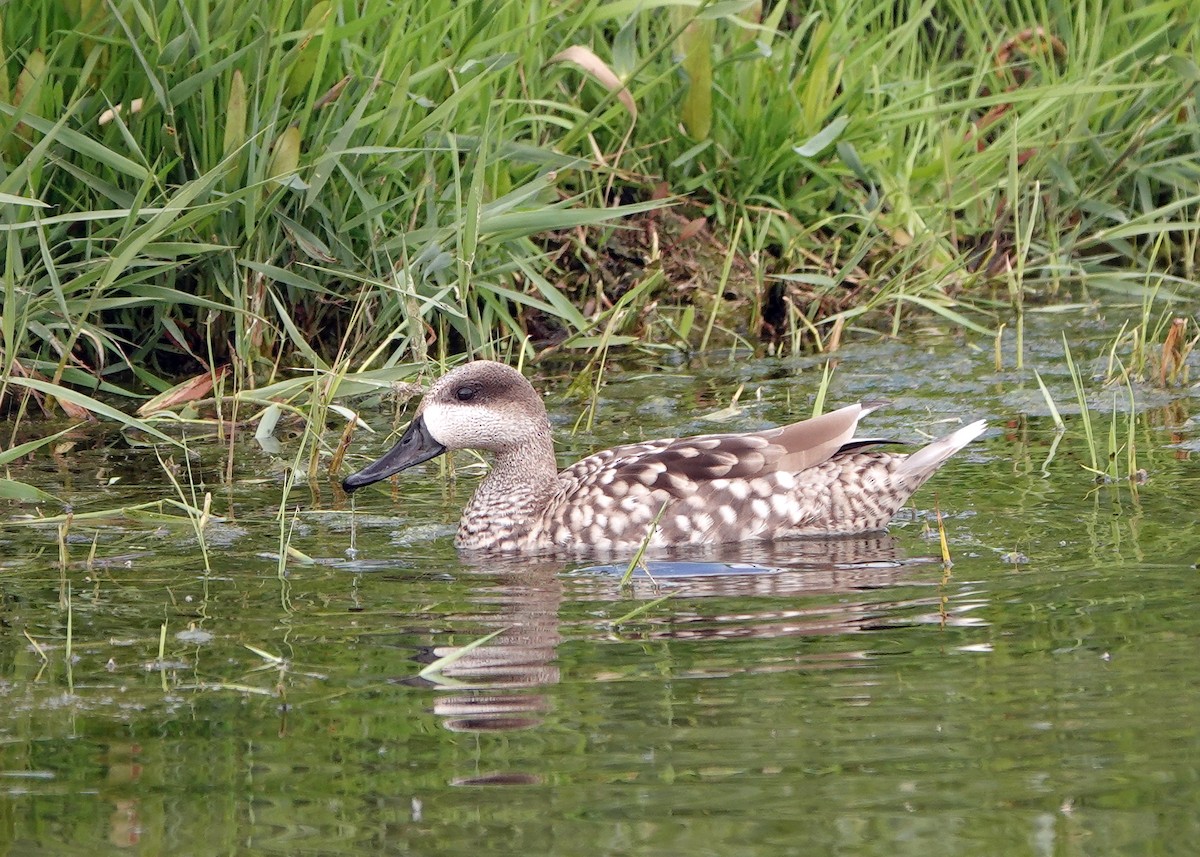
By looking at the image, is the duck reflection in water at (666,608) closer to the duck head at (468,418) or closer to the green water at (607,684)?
the green water at (607,684)

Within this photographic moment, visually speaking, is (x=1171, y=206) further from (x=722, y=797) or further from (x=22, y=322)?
(x=722, y=797)

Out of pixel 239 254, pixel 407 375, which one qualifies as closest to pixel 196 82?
pixel 239 254

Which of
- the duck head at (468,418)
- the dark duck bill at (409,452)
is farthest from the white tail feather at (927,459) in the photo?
the dark duck bill at (409,452)

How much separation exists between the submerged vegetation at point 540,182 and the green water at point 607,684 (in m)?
0.86

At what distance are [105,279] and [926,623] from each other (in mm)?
2960

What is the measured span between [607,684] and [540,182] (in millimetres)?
3461

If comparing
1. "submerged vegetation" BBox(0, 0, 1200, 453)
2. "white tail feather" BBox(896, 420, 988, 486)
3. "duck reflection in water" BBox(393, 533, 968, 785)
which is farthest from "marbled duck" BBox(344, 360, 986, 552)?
"submerged vegetation" BBox(0, 0, 1200, 453)

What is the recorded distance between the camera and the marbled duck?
5980mm

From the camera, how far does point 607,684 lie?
4.14m

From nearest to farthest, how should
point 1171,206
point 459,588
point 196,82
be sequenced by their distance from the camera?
point 459,588 → point 196,82 → point 1171,206

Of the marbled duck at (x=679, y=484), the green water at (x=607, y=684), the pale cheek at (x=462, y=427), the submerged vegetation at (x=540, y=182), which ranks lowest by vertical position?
the green water at (x=607, y=684)

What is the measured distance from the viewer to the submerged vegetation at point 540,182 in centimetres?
671

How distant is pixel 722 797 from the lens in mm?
3400

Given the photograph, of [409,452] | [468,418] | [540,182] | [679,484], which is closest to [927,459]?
[679,484]
